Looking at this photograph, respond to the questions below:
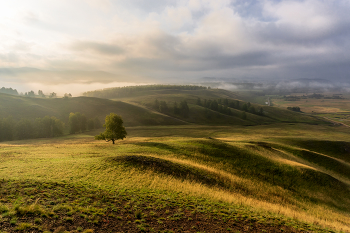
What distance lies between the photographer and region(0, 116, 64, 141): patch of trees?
281 feet

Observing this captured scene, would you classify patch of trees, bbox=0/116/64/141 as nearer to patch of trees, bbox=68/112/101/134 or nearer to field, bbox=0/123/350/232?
patch of trees, bbox=68/112/101/134

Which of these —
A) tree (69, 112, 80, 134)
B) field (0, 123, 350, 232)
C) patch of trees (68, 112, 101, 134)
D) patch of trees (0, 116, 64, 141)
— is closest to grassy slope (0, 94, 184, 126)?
patch of trees (68, 112, 101, 134)

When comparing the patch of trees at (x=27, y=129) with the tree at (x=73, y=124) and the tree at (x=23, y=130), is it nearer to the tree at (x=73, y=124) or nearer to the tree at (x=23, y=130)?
the tree at (x=23, y=130)

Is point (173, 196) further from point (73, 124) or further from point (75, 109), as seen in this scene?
point (75, 109)

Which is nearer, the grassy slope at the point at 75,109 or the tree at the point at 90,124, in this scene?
the tree at the point at 90,124

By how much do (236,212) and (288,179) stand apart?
75.5ft

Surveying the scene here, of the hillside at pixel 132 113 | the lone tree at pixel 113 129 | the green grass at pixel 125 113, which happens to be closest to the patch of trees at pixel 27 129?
the green grass at pixel 125 113

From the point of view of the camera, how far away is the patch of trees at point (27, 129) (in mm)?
85706

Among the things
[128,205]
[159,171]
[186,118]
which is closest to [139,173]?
[159,171]

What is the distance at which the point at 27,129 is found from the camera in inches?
3622

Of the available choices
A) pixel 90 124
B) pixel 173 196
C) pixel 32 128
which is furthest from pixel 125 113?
pixel 173 196

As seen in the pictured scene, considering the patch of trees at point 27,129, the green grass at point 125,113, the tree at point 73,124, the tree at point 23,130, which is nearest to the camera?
the patch of trees at point 27,129

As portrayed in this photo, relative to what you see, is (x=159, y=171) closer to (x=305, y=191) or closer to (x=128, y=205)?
(x=128, y=205)

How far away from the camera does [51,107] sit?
154 meters
